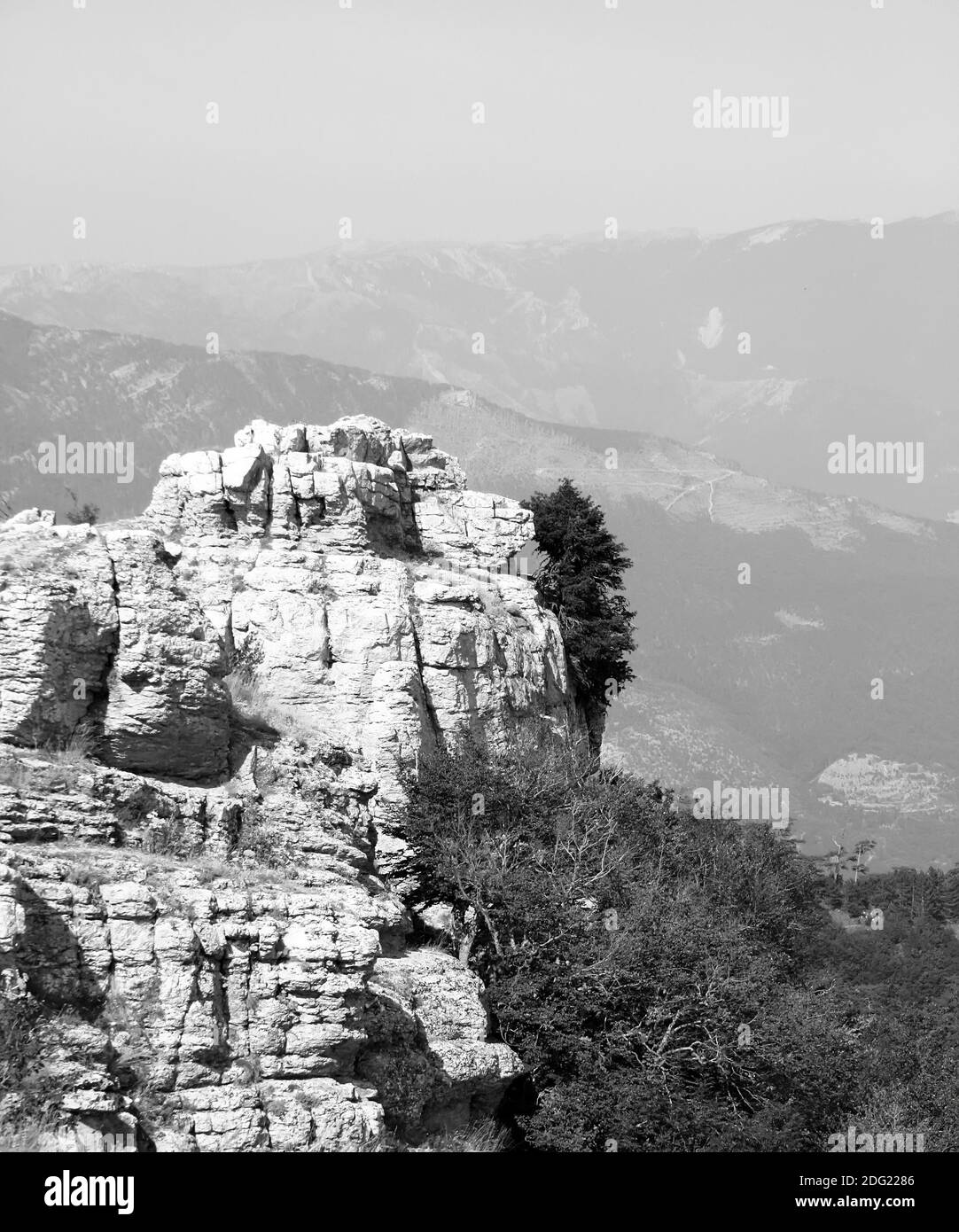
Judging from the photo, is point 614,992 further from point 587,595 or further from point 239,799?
point 587,595

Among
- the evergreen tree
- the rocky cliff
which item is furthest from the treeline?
the evergreen tree

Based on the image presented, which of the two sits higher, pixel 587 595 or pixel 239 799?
pixel 587 595

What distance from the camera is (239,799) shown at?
32.0 metres

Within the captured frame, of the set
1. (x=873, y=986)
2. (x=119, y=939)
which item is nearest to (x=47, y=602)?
(x=119, y=939)

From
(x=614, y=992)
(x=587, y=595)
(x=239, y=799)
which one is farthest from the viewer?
(x=587, y=595)

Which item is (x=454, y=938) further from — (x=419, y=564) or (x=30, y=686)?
Result: (x=419, y=564)

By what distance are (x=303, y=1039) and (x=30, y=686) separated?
8.24m

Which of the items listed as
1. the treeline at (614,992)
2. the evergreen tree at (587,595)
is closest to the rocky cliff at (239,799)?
the treeline at (614,992)

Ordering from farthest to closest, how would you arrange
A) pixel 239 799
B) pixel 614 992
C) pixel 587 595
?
1. pixel 587 595
2. pixel 614 992
3. pixel 239 799

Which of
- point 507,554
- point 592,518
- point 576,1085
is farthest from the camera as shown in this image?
point 592,518

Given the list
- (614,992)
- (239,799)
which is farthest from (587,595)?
(239,799)

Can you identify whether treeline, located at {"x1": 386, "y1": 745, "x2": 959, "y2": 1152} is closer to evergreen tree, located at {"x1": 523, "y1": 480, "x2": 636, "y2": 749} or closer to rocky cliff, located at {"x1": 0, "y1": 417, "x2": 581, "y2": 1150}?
rocky cliff, located at {"x1": 0, "y1": 417, "x2": 581, "y2": 1150}

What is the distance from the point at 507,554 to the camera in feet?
170

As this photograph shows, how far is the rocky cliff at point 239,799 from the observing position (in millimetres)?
25156
